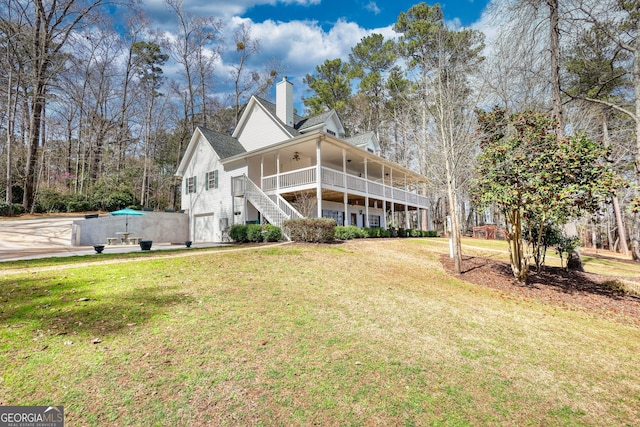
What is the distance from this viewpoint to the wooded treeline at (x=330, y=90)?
1135 centimetres

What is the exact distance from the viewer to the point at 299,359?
374 centimetres

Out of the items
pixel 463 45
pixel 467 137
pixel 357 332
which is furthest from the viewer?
pixel 463 45

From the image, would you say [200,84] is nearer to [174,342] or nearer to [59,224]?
[59,224]

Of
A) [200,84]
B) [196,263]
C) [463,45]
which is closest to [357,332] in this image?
[196,263]

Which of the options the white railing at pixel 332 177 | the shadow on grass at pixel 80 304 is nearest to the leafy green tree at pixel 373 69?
the white railing at pixel 332 177

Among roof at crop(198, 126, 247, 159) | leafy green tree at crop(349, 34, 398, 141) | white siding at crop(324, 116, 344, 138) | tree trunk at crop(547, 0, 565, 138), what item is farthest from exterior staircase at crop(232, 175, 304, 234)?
leafy green tree at crop(349, 34, 398, 141)

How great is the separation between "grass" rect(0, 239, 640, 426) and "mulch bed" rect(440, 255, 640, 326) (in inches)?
41.5

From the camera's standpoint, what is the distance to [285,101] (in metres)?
22.2

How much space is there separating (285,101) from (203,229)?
11.4 metres

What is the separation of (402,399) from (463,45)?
539 inches

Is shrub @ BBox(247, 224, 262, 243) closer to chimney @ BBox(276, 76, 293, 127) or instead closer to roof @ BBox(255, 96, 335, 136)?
roof @ BBox(255, 96, 335, 136)

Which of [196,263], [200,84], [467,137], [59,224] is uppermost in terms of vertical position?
[200,84]

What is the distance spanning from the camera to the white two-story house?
16.6 metres

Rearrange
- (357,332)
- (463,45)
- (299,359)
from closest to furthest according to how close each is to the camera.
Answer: (299,359) → (357,332) → (463,45)
